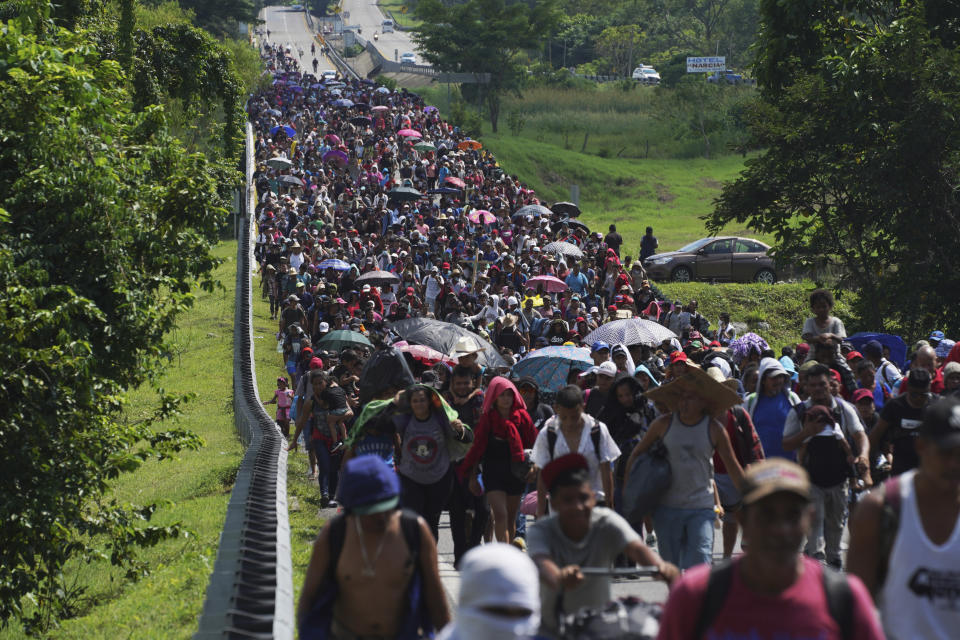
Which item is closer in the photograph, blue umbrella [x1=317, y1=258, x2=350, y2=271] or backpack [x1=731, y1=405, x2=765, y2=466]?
backpack [x1=731, y1=405, x2=765, y2=466]

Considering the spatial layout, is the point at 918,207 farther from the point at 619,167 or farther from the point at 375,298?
the point at 619,167

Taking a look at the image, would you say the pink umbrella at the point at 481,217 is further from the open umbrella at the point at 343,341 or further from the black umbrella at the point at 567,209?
the open umbrella at the point at 343,341

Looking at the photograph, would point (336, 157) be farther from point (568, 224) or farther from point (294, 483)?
point (294, 483)

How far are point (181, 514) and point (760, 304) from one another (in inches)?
780

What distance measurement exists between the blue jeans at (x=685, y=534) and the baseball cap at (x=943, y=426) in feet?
10.6

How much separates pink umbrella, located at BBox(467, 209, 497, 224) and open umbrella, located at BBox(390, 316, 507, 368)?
1664 centimetres

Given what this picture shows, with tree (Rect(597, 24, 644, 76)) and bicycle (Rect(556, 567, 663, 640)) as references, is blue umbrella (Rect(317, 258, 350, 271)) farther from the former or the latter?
tree (Rect(597, 24, 644, 76))

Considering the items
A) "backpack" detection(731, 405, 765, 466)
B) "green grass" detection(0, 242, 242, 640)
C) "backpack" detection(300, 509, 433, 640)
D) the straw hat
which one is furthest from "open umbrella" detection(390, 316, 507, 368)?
"backpack" detection(300, 509, 433, 640)

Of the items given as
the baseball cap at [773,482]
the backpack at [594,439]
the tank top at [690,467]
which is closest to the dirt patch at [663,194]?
the backpack at [594,439]

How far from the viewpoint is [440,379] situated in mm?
11891

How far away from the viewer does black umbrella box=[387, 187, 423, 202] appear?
39.2m

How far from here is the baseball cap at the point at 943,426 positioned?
4453 mm

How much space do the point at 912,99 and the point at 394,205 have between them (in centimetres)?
2004

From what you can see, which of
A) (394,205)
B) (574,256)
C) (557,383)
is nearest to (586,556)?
(557,383)
